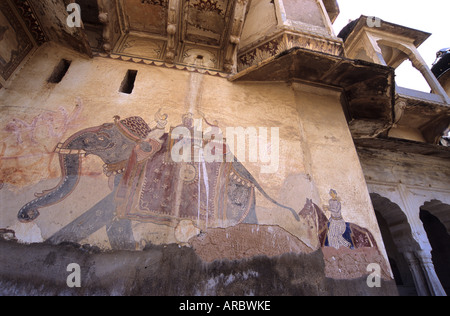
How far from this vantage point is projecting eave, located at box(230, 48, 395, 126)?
4180 mm

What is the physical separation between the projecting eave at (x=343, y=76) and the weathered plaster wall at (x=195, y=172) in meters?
0.22

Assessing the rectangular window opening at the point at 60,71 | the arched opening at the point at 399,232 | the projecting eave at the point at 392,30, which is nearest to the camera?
the rectangular window opening at the point at 60,71

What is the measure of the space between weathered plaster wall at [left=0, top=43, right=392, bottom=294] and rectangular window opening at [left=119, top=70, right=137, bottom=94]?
120mm

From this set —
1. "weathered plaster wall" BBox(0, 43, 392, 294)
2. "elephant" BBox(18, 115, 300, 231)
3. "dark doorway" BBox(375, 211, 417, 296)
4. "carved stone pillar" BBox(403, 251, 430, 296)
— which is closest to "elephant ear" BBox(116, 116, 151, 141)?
"elephant" BBox(18, 115, 300, 231)

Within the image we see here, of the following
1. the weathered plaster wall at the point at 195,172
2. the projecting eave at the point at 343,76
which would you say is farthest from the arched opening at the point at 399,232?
the weathered plaster wall at the point at 195,172

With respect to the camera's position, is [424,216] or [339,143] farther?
[424,216]

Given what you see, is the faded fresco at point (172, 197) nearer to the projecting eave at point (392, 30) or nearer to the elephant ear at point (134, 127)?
the elephant ear at point (134, 127)

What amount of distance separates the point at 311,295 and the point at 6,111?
5060 millimetres

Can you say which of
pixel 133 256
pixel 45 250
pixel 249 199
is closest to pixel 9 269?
pixel 45 250

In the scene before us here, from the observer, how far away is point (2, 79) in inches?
144

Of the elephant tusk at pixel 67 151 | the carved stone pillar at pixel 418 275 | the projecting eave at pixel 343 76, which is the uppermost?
the projecting eave at pixel 343 76

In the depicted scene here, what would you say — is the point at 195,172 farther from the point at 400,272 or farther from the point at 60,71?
the point at 400,272

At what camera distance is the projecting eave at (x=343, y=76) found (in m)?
Answer: 4.18

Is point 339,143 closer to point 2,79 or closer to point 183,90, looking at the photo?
point 183,90
